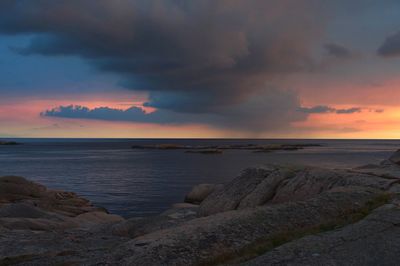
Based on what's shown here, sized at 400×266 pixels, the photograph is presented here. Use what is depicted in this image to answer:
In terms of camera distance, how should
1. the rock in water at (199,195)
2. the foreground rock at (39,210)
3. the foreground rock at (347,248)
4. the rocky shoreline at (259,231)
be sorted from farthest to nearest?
the rock in water at (199,195) < the foreground rock at (39,210) < the rocky shoreline at (259,231) < the foreground rock at (347,248)

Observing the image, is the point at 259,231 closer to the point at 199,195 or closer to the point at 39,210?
the point at 39,210

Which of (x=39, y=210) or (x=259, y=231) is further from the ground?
(x=259, y=231)

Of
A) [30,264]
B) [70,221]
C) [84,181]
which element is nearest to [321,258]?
[30,264]

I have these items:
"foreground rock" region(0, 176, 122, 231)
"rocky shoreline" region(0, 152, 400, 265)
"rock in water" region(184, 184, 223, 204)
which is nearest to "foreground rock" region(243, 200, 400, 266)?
"rocky shoreline" region(0, 152, 400, 265)

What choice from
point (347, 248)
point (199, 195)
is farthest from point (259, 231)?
point (199, 195)

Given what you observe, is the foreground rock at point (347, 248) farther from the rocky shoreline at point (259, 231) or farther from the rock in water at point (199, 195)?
the rock in water at point (199, 195)

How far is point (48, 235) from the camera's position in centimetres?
1955

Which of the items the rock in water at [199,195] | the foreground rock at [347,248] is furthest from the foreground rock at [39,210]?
the foreground rock at [347,248]

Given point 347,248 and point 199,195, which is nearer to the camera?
point 347,248

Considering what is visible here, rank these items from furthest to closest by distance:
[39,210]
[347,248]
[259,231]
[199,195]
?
[199,195] < [39,210] < [259,231] < [347,248]

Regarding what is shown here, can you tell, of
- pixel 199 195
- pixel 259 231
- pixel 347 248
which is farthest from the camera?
pixel 199 195

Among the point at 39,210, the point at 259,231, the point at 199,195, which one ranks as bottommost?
the point at 199,195

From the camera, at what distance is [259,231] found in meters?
13.2

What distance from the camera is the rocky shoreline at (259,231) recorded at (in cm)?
1121
